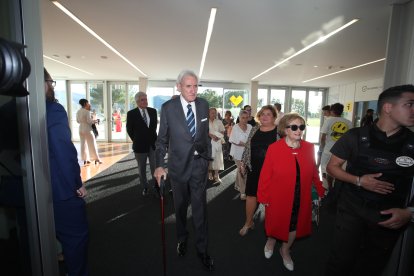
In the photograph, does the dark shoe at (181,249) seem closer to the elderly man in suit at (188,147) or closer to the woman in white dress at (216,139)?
the elderly man in suit at (188,147)

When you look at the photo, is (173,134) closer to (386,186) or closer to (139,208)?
(386,186)

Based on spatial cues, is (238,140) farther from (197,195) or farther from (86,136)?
(86,136)

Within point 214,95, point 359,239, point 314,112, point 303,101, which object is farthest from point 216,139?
point 314,112

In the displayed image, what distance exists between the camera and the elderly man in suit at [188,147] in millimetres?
2139

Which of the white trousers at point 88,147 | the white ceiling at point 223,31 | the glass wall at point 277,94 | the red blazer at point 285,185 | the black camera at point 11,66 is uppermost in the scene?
the white ceiling at point 223,31

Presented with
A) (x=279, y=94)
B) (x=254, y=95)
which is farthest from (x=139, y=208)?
(x=279, y=94)

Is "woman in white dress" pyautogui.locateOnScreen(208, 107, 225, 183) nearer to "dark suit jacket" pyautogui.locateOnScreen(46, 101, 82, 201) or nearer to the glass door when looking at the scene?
"dark suit jacket" pyautogui.locateOnScreen(46, 101, 82, 201)

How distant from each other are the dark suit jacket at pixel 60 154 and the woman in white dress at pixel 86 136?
17.9 ft

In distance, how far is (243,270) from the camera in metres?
2.28

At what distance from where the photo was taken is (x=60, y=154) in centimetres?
155

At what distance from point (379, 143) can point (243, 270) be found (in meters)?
1.67

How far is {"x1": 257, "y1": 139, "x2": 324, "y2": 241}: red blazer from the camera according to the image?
7.02ft

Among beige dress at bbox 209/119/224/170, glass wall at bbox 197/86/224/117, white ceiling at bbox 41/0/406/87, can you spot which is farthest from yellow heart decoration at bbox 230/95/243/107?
beige dress at bbox 209/119/224/170

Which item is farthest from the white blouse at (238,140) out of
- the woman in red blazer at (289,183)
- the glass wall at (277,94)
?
the glass wall at (277,94)
